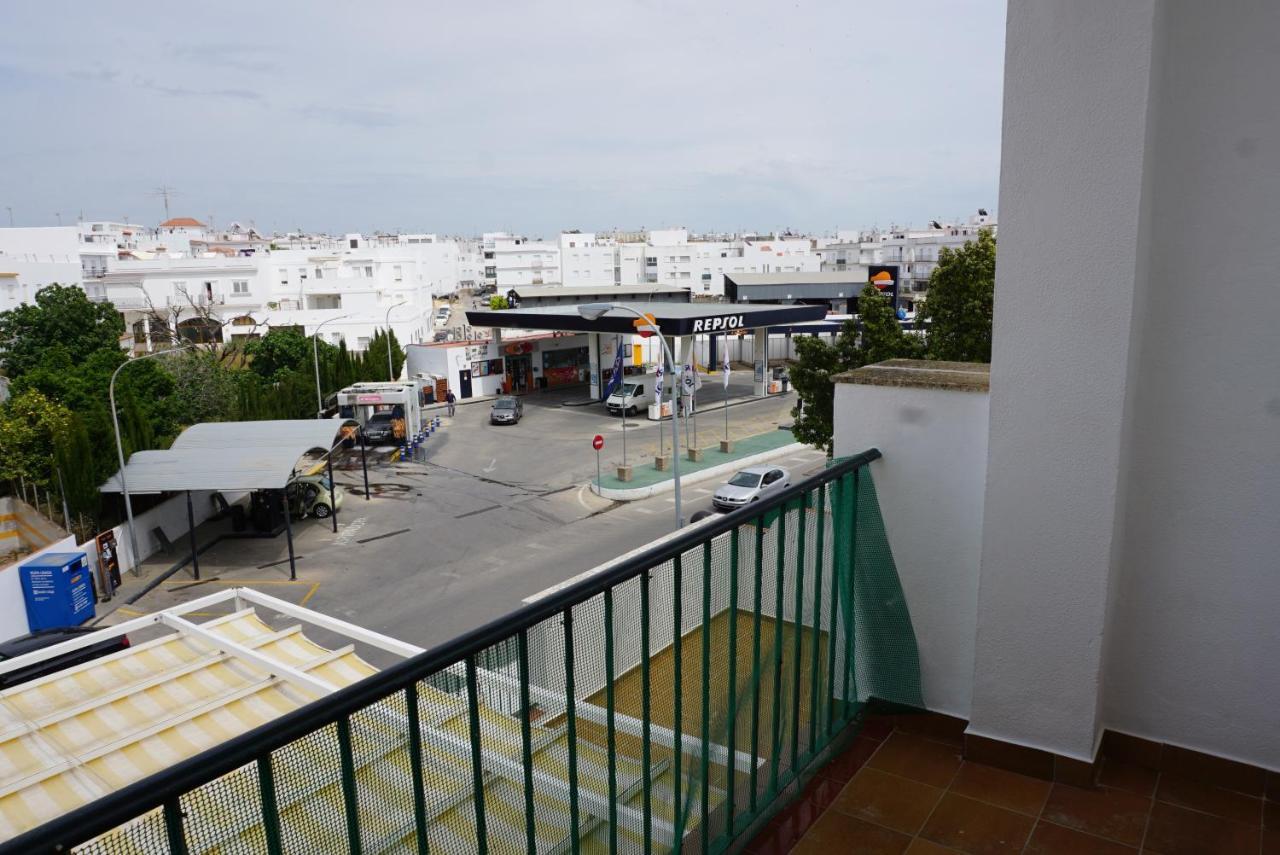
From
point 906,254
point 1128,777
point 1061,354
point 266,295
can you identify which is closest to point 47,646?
point 1128,777

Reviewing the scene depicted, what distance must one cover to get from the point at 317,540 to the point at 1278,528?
21139 mm

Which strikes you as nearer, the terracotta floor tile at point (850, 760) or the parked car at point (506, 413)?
the terracotta floor tile at point (850, 760)

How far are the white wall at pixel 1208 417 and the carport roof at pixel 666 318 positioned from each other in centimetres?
2872

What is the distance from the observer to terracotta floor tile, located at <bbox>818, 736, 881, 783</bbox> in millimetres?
4137

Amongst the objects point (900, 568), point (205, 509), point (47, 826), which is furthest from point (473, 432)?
point (47, 826)

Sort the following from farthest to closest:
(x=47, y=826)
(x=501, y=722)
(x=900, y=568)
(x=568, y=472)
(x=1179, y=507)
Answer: (x=568, y=472)
(x=900, y=568)
(x=1179, y=507)
(x=501, y=722)
(x=47, y=826)

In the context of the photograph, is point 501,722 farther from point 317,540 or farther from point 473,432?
point 473,432

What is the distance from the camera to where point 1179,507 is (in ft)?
13.0

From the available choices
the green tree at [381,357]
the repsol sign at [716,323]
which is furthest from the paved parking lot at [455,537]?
the green tree at [381,357]

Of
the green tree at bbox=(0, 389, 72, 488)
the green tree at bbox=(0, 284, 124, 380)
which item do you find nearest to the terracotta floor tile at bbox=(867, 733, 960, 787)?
the green tree at bbox=(0, 389, 72, 488)

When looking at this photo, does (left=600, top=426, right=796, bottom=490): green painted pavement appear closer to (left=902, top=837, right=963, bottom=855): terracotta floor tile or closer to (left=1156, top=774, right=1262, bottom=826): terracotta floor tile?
(left=1156, top=774, right=1262, bottom=826): terracotta floor tile

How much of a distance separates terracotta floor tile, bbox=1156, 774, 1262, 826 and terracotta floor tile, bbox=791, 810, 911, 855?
1.28m

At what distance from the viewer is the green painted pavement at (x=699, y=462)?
84.8ft

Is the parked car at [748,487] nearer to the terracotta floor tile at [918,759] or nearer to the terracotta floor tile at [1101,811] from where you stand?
the terracotta floor tile at [918,759]
